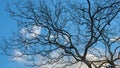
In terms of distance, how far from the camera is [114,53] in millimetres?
17953

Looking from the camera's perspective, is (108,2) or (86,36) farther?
(86,36)

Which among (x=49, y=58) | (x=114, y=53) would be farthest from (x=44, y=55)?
(x=114, y=53)

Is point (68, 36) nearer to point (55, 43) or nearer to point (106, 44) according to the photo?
point (55, 43)

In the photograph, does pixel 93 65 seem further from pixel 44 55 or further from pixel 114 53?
pixel 44 55

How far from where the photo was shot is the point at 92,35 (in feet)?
56.0

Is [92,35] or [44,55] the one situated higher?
[92,35]

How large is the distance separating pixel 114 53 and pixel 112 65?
1.04 meters

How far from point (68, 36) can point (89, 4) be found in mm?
2582

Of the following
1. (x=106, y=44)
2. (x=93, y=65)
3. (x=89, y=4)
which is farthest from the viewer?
(x=106, y=44)

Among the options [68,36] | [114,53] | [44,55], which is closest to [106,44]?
[114,53]

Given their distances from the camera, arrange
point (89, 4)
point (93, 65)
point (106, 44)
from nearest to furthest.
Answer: point (89, 4), point (93, 65), point (106, 44)

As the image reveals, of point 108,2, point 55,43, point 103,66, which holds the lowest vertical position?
point 103,66

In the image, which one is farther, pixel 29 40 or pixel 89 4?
pixel 29 40

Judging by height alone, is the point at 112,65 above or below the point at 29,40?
below
